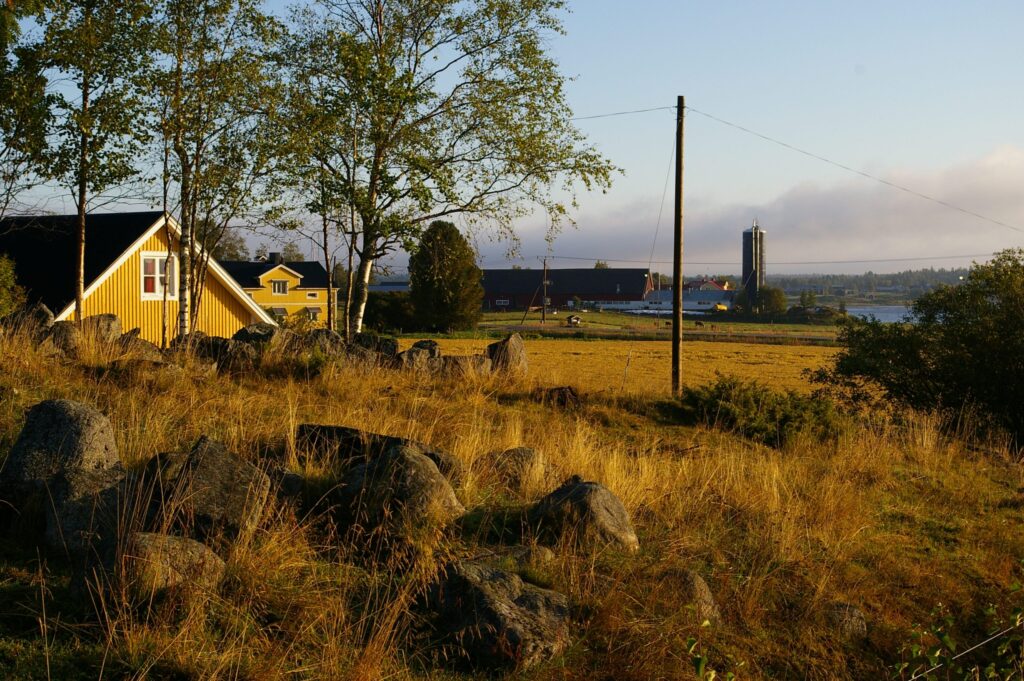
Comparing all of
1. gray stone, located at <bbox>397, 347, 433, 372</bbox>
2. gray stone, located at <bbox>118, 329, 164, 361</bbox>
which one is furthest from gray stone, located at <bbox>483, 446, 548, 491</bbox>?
gray stone, located at <bbox>397, 347, 433, 372</bbox>

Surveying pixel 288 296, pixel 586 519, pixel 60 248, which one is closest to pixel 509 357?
pixel 586 519

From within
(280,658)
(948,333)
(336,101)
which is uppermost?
(336,101)

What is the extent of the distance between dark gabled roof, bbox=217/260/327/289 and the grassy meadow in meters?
55.0

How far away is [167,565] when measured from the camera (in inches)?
217

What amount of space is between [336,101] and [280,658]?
2162cm

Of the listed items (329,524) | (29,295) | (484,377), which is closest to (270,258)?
(29,295)

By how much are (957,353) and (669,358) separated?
3046 centimetres

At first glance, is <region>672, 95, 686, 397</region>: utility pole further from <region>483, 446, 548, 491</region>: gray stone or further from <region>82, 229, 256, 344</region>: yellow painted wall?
<region>82, 229, 256, 344</region>: yellow painted wall

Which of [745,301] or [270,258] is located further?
[745,301]

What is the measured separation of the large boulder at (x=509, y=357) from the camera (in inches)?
754

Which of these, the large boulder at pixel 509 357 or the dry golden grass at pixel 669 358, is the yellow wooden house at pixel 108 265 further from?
the large boulder at pixel 509 357

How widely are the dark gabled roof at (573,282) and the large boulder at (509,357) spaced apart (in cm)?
10352

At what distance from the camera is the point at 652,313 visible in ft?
404

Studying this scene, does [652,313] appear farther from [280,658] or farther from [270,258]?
[280,658]
